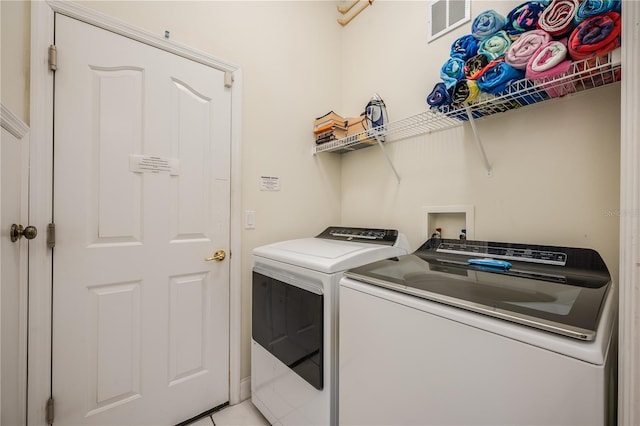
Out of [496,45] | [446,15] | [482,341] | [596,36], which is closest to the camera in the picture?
[482,341]

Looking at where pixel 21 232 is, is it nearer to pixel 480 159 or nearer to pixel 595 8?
pixel 480 159

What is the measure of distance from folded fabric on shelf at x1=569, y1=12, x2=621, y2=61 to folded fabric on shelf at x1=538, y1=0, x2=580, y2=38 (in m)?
0.04

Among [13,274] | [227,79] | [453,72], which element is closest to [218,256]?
[13,274]

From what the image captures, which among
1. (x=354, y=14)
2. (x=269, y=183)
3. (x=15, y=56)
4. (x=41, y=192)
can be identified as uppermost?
(x=354, y=14)

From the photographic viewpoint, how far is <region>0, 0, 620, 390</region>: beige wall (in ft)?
3.84

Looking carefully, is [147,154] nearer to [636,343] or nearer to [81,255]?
[81,255]

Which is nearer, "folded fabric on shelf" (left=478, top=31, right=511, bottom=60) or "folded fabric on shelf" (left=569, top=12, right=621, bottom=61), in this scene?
"folded fabric on shelf" (left=569, top=12, right=621, bottom=61)

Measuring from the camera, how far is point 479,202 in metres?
1.50

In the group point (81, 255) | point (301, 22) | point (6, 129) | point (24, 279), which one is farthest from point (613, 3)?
point (24, 279)

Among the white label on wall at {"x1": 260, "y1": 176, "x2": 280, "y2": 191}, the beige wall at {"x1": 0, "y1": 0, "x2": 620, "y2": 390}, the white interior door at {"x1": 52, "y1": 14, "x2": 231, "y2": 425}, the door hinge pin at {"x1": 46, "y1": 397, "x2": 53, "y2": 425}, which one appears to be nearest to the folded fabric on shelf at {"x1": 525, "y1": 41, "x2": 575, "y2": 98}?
the beige wall at {"x1": 0, "y1": 0, "x2": 620, "y2": 390}

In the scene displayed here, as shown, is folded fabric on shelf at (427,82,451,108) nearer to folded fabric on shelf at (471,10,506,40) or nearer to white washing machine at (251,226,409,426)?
folded fabric on shelf at (471,10,506,40)

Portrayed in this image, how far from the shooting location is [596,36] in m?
0.93

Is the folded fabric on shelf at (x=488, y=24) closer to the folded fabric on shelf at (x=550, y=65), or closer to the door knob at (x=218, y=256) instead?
the folded fabric on shelf at (x=550, y=65)

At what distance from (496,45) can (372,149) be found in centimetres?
102
